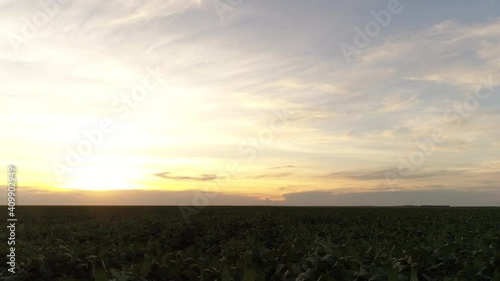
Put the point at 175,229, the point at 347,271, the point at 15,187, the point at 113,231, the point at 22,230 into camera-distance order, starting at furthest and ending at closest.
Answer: the point at 175,229
the point at 22,230
the point at 113,231
the point at 15,187
the point at 347,271

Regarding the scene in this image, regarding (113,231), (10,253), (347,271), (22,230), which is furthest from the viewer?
(22,230)

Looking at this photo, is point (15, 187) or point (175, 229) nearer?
point (15, 187)

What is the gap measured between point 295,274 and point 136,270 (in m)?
1.46

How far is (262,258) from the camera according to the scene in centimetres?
495

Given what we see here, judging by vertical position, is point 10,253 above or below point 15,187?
below

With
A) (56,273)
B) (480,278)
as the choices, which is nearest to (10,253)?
(56,273)

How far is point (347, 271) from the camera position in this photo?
3.93m

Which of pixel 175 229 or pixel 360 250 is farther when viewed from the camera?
pixel 175 229

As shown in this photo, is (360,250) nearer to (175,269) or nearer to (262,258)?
(262,258)

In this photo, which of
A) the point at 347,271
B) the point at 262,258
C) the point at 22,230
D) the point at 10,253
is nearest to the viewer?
the point at 347,271

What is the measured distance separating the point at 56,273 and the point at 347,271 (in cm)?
347

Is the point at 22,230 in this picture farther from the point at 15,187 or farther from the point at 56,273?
the point at 56,273

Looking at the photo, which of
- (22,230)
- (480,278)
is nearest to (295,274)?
(480,278)

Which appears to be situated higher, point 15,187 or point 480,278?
point 15,187
